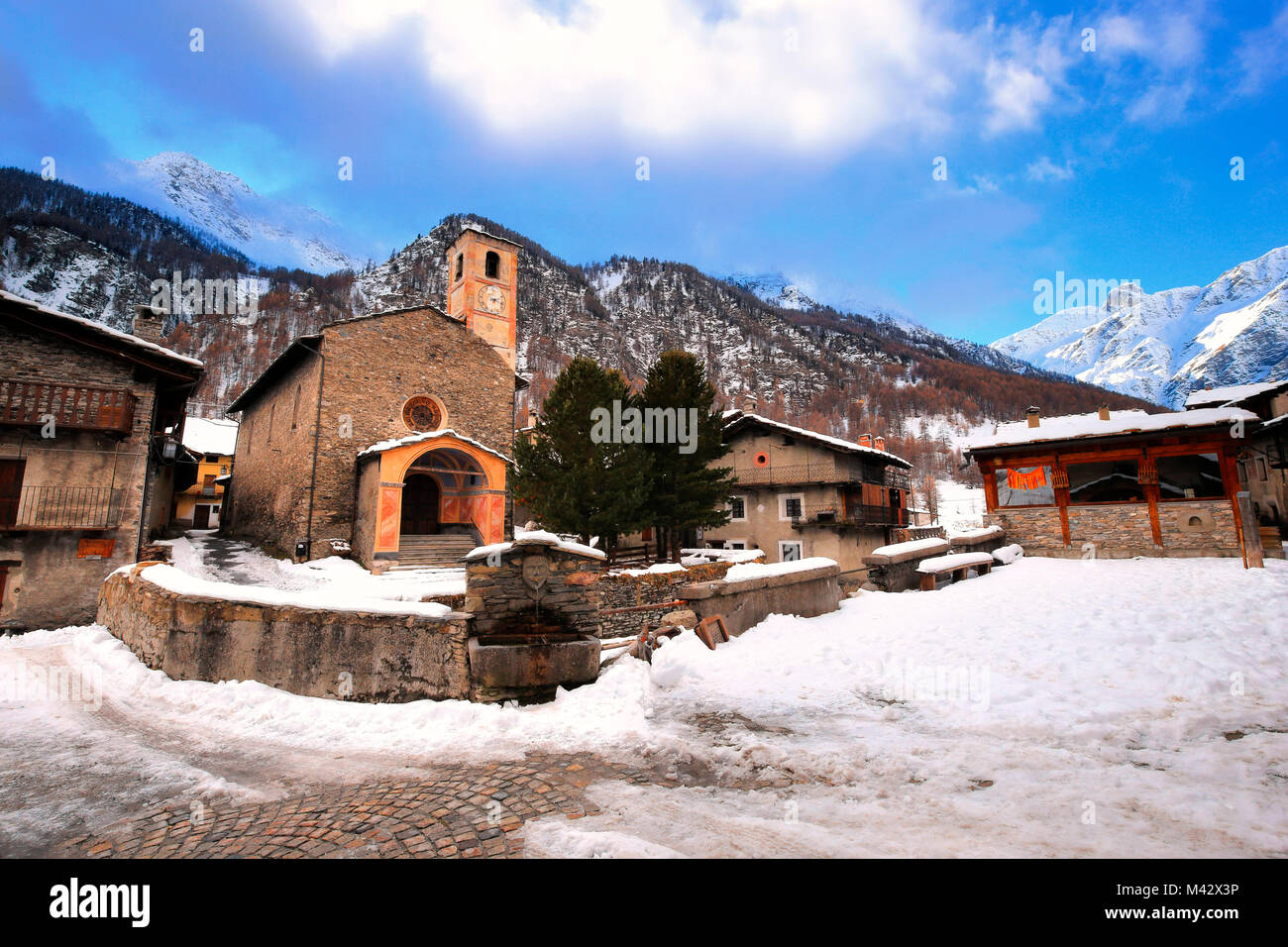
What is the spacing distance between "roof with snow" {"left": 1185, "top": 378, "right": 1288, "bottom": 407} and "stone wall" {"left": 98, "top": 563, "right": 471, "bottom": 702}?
34.5 m

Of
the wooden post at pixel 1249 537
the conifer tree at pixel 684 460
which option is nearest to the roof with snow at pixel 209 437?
the conifer tree at pixel 684 460

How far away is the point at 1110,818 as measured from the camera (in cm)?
308

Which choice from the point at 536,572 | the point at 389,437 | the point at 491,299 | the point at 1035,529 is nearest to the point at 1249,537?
the point at 1035,529

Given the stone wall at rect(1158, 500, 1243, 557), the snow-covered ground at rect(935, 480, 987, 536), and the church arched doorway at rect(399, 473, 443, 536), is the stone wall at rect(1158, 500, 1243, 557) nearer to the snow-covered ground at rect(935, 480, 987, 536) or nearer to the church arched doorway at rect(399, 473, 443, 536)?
the church arched doorway at rect(399, 473, 443, 536)

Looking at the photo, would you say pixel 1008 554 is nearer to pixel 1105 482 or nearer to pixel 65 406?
pixel 1105 482

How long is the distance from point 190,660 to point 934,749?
25.8ft

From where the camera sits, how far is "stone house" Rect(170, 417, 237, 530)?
Answer: 3788 cm

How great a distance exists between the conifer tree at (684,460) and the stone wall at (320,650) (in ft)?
42.6

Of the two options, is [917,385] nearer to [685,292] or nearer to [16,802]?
[685,292]

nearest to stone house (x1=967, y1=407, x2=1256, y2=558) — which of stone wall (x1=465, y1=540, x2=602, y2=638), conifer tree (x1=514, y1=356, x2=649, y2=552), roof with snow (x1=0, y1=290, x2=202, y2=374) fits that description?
conifer tree (x1=514, y1=356, x2=649, y2=552)

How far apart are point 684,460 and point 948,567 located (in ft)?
31.8

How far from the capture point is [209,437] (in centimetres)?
4300

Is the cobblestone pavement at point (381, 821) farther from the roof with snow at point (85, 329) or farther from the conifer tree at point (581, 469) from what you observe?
the roof with snow at point (85, 329)
